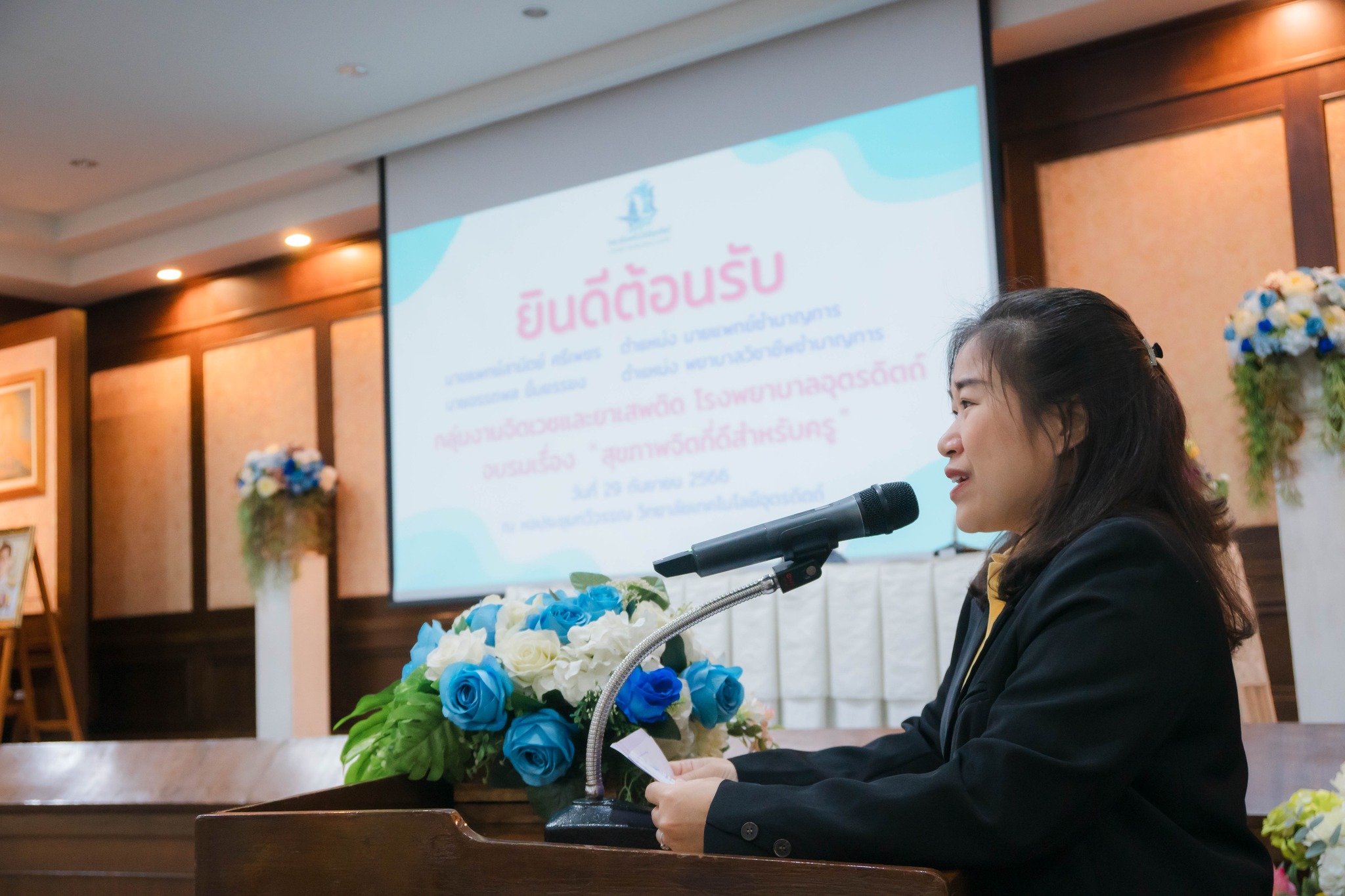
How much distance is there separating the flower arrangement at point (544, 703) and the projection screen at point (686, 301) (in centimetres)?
281

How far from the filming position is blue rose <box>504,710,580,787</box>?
1368 mm

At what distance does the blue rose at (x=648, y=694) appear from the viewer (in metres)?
1.38

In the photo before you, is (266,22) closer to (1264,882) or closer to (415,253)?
(415,253)

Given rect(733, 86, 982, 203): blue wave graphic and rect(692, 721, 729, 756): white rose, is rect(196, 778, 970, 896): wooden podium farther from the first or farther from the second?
rect(733, 86, 982, 203): blue wave graphic

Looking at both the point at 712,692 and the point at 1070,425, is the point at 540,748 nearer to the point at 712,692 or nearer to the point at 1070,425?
the point at 712,692

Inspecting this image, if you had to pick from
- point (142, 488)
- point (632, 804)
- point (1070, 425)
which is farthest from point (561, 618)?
point (142, 488)

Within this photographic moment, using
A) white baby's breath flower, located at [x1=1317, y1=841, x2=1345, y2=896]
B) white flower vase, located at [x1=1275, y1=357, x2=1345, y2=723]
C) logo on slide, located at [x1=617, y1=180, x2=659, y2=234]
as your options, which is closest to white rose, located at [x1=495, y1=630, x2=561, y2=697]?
white baby's breath flower, located at [x1=1317, y1=841, x2=1345, y2=896]

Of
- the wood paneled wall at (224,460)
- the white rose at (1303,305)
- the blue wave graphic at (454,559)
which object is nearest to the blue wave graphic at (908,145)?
the white rose at (1303,305)

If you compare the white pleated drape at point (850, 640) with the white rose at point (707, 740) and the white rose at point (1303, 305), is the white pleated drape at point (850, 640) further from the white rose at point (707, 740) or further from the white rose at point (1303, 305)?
the white rose at point (707, 740)

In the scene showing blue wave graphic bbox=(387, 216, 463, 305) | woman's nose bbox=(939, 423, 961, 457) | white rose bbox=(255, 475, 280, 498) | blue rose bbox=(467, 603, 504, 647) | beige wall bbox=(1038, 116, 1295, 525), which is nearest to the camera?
woman's nose bbox=(939, 423, 961, 457)

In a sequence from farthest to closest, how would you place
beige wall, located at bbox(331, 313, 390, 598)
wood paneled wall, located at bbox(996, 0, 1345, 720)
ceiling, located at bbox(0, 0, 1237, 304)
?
beige wall, located at bbox(331, 313, 390, 598), ceiling, located at bbox(0, 0, 1237, 304), wood paneled wall, located at bbox(996, 0, 1345, 720)

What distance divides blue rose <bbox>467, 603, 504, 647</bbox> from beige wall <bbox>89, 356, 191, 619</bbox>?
19.3ft

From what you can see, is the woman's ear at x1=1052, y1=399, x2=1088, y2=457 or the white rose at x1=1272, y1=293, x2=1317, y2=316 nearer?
the woman's ear at x1=1052, y1=399, x2=1088, y2=457

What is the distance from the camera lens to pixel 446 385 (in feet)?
18.1
